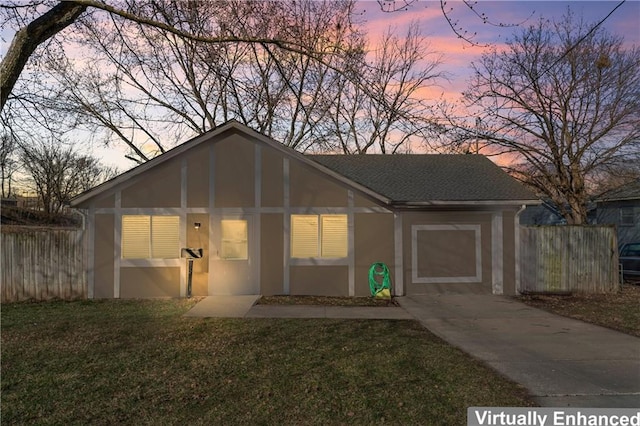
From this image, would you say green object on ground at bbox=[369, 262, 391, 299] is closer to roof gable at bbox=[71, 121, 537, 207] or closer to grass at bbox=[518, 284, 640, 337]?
roof gable at bbox=[71, 121, 537, 207]

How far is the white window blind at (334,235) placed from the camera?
39.9ft

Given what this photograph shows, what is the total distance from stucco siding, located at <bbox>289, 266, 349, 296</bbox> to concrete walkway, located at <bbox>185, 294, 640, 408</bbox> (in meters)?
1.20

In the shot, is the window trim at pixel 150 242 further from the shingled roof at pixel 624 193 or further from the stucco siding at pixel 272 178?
the shingled roof at pixel 624 193

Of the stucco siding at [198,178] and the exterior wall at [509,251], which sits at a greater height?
the stucco siding at [198,178]

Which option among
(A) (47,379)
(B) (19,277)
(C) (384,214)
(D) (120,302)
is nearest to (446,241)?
(C) (384,214)

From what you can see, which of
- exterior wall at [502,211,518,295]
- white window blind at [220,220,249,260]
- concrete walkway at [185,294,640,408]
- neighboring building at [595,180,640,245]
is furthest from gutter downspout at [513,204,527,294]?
neighboring building at [595,180,640,245]

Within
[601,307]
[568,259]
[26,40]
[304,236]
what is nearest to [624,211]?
[568,259]

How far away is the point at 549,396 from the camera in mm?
5078

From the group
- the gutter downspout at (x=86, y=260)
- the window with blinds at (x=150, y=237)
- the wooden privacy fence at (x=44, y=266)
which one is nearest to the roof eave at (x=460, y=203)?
the window with blinds at (x=150, y=237)

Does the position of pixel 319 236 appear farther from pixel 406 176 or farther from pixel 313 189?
pixel 406 176

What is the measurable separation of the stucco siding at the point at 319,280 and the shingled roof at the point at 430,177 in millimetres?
2444

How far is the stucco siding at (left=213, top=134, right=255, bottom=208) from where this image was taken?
11961 millimetres

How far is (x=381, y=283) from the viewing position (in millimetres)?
12211

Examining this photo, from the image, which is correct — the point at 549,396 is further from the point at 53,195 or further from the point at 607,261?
the point at 53,195
